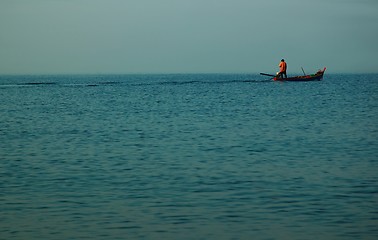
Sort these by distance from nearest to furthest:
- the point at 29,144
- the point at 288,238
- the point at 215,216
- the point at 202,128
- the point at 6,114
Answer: the point at 288,238 < the point at 215,216 < the point at 29,144 < the point at 202,128 < the point at 6,114

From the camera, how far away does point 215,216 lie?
12.9 meters

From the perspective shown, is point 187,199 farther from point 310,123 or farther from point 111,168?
point 310,123

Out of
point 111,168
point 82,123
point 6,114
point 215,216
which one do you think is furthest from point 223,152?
point 6,114

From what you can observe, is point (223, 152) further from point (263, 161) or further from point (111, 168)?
point (111, 168)

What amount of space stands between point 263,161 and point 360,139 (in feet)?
24.1

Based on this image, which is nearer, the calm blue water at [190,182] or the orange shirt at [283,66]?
the calm blue water at [190,182]

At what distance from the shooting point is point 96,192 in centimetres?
1530

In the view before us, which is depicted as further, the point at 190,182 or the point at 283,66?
the point at 283,66

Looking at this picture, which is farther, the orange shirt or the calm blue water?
the orange shirt

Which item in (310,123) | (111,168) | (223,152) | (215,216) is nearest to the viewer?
(215,216)

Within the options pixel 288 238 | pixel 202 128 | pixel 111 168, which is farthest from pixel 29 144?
pixel 288 238

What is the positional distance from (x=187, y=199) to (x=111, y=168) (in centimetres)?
494

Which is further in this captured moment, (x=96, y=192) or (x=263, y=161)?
(x=263, y=161)

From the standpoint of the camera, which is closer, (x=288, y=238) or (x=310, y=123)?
(x=288, y=238)
